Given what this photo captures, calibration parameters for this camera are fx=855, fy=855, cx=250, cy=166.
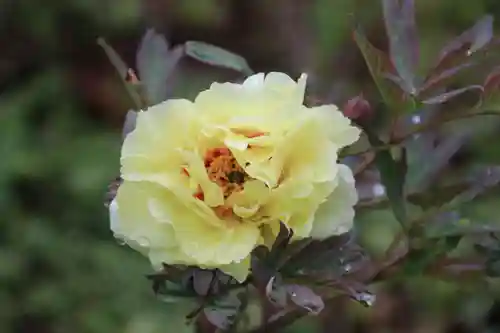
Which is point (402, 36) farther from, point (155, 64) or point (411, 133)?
point (155, 64)

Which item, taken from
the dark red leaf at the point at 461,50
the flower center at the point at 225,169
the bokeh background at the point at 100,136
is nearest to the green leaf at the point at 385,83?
the dark red leaf at the point at 461,50

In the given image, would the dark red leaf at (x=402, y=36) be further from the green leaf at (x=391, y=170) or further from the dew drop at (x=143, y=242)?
the dew drop at (x=143, y=242)

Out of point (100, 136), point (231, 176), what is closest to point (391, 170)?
point (231, 176)

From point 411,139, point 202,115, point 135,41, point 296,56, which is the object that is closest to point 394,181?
point 411,139

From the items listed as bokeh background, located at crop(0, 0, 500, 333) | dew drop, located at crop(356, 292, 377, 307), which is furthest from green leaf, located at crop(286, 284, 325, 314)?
bokeh background, located at crop(0, 0, 500, 333)

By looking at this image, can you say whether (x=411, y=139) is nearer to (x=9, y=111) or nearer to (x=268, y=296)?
(x=268, y=296)

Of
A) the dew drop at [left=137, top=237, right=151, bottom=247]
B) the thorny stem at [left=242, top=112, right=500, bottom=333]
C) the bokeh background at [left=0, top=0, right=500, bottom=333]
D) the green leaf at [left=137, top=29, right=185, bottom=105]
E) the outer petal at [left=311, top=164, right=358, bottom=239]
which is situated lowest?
the bokeh background at [left=0, top=0, right=500, bottom=333]

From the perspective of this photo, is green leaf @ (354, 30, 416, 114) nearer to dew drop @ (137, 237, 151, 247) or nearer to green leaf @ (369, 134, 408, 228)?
green leaf @ (369, 134, 408, 228)
